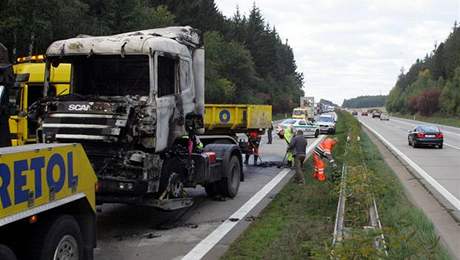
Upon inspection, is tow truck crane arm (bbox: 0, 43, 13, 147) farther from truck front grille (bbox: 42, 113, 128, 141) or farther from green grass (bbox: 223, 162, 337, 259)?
green grass (bbox: 223, 162, 337, 259)

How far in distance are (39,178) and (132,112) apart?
3454 mm

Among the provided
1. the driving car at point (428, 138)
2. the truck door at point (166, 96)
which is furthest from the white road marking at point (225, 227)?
the driving car at point (428, 138)

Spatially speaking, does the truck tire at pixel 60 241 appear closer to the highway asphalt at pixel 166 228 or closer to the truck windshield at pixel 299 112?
the highway asphalt at pixel 166 228

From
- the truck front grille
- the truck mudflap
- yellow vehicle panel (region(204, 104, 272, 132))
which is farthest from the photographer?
yellow vehicle panel (region(204, 104, 272, 132))

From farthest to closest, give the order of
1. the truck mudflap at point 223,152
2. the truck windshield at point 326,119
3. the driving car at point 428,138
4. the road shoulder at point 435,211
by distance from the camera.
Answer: the truck windshield at point 326,119 < the driving car at point 428,138 < the truck mudflap at point 223,152 < the road shoulder at point 435,211

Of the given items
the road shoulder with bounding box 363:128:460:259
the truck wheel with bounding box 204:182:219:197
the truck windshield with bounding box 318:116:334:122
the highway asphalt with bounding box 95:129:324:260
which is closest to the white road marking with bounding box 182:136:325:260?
the highway asphalt with bounding box 95:129:324:260

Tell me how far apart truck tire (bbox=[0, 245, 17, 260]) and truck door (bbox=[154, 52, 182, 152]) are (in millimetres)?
3933

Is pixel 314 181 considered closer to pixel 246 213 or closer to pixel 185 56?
pixel 246 213

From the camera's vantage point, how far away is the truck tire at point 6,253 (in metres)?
4.83

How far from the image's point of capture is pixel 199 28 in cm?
7219

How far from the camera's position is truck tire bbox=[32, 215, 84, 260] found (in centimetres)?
546

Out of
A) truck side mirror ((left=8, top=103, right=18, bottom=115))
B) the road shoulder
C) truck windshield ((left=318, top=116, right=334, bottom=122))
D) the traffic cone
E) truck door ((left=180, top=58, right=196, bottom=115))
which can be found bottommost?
the road shoulder

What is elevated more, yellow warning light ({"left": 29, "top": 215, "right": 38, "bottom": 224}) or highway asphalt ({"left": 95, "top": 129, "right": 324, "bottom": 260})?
yellow warning light ({"left": 29, "top": 215, "right": 38, "bottom": 224})

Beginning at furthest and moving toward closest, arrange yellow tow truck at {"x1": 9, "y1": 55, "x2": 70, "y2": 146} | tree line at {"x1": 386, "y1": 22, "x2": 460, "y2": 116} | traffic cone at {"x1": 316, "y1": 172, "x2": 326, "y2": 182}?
tree line at {"x1": 386, "y1": 22, "x2": 460, "y2": 116} < traffic cone at {"x1": 316, "y1": 172, "x2": 326, "y2": 182} < yellow tow truck at {"x1": 9, "y1": 55, "x2": 70, "y2": 146}
